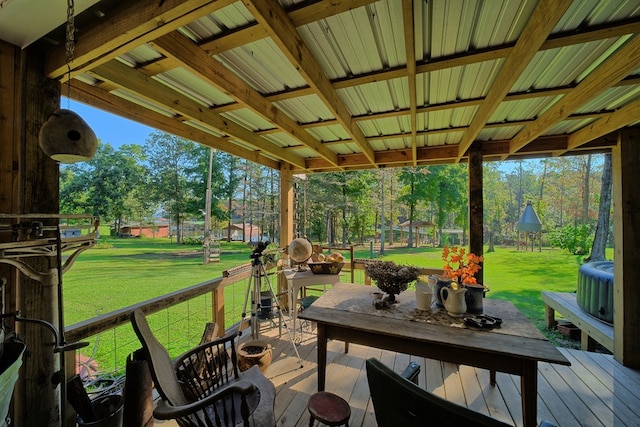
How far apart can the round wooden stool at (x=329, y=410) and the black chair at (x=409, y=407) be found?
1.95ft

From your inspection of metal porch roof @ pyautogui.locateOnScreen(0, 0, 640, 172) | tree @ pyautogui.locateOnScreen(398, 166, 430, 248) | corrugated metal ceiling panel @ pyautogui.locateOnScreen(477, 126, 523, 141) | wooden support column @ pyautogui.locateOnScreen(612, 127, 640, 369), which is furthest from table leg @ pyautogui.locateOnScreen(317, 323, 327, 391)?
tree @ pyautogui.locateOnScreen(398, 166, 430, 248)

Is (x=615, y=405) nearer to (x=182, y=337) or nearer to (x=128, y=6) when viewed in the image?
(x=128, y=6)

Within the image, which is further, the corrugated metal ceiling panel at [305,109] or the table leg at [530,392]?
the corrugated metal ceiling panel at [305,109]

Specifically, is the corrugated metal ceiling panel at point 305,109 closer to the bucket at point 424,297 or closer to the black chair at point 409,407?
the bucket at point 424,297

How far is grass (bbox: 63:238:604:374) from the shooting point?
17.9 feet

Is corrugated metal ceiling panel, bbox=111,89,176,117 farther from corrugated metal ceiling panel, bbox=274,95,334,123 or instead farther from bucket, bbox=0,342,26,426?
bucket, bbox=0,342,26,426

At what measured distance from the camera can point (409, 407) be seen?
2.49 feet

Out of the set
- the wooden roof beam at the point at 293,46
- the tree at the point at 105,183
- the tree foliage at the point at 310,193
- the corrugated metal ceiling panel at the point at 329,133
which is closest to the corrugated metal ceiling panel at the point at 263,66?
the wooden roof beam at the point at 293,46

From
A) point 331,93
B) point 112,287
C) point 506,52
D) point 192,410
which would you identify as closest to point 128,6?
point 331,93

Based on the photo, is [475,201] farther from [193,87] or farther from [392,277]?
[193,87]

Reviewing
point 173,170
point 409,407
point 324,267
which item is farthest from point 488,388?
point 173,170

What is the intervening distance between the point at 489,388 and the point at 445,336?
129 cm

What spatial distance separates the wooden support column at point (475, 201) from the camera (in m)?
3.13

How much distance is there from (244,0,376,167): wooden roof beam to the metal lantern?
0.95 metres
